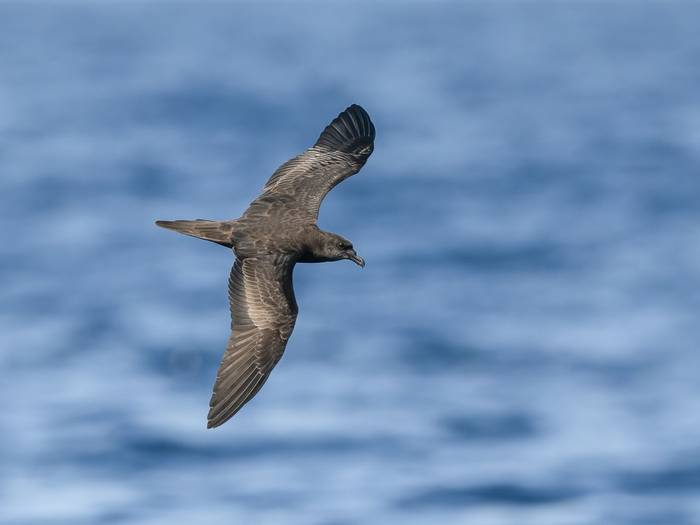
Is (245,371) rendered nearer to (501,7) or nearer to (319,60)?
(319,60)

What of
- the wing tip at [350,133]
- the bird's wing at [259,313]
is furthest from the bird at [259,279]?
the wing tip at [350,133]

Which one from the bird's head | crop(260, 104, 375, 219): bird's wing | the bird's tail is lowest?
the bird's head

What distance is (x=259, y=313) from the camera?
14.7m

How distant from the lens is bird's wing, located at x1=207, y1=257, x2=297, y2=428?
47.8 feet

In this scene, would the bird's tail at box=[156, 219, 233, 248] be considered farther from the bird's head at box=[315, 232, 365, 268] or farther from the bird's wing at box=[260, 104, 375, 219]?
the bird's wing at box=[260, 104, 375, 219]

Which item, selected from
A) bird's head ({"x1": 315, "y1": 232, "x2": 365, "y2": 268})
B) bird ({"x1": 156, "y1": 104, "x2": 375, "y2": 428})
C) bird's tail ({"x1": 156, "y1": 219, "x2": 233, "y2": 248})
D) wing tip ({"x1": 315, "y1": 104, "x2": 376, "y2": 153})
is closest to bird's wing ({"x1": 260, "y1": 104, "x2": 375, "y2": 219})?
wing tip ({"x1": 315, "y1": 104, "x2": 376, "y2": 153})

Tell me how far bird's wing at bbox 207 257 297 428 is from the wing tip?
2.82 meters

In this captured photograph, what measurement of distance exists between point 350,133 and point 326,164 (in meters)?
0.82

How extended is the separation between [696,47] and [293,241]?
180 feet

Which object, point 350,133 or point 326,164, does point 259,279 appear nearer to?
point 326,164

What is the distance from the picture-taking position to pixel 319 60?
202 ft

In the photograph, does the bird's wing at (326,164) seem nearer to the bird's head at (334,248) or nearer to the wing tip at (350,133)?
the wing tip at (350,133)

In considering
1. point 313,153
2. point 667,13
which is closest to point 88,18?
point 667,13

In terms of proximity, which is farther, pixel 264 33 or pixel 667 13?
pixel 667 13
